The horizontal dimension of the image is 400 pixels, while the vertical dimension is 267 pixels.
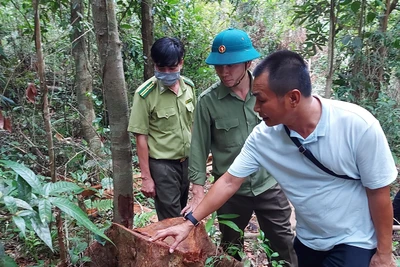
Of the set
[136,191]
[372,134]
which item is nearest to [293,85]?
[372,134]

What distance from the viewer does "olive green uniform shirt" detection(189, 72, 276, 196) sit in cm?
268

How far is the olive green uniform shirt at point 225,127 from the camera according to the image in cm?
268

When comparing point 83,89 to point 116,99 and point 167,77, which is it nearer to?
point 167,77

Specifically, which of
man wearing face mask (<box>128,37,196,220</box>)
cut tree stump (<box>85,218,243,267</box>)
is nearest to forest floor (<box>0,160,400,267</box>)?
cut tree stump (<box>85,218,243,267</box>)

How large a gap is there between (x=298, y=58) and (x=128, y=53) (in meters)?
4.74

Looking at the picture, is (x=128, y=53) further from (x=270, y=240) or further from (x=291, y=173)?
(x=291, y=173)

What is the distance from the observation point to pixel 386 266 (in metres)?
1.80

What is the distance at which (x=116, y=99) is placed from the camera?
2373 mm

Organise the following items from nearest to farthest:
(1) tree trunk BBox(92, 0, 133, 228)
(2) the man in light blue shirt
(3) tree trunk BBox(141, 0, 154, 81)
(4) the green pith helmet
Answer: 1. (2) the man in light blue shirt
2. (1) tree trunk BBox(92, 0, 133, 228)
3. (4) the green pith helmet
4. (3) tree trunk BBox(141, 0, 154, 81)

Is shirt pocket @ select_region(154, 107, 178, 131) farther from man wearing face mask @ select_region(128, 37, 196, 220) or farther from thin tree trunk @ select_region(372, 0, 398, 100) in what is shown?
thin tree trunk @ select_region(372, 0, 398, 100)

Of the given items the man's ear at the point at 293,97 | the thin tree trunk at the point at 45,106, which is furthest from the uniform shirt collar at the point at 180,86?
the man's ear at the point at 293,97

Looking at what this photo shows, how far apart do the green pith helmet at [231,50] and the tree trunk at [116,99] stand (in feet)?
2.03

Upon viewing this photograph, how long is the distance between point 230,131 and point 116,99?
826 mm

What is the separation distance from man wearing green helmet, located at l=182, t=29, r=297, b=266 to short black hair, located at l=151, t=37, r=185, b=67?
17.4 inches
